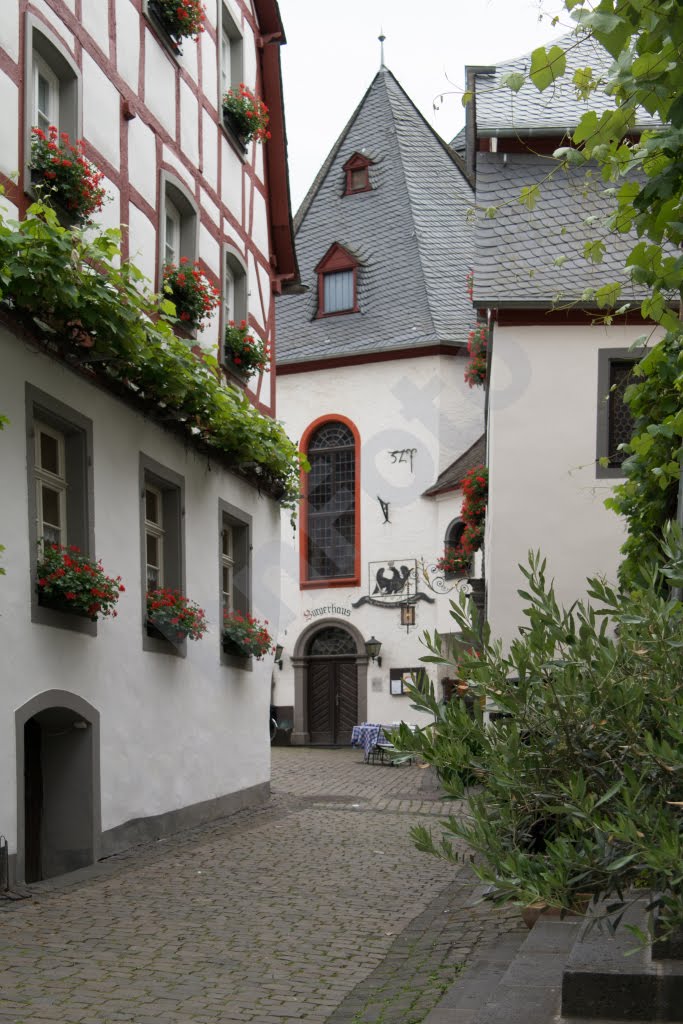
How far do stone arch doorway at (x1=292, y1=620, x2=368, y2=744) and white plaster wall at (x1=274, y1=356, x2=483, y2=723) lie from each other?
220mm

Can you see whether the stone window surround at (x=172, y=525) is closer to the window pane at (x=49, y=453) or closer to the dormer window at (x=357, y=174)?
the window pane at (x=49, y=453)

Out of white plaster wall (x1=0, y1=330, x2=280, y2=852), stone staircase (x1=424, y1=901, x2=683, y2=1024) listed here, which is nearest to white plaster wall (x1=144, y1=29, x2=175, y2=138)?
white plaster wall (x1=0, y1=330, x2=280, y2=852)

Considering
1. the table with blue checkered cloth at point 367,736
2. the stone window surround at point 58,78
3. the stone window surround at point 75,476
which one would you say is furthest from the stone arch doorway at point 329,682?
the stone window surround at point 58,78

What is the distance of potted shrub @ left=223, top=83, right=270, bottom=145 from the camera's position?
14375 millimetres

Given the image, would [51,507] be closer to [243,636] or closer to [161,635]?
[161,635]

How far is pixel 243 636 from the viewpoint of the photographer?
14.0 metres

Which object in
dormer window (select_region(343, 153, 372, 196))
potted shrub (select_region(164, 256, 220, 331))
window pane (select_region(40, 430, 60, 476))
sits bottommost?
window pane (select_region(40, 430, 60, 476))

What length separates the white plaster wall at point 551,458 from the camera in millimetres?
14969

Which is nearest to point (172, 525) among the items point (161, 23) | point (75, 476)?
point (75, 476)

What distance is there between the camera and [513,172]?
15906mm

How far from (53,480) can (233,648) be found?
170 inches

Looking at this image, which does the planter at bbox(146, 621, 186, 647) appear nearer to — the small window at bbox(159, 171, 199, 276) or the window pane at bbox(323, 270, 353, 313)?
the small window at bbox(159, 171, 199, 276)

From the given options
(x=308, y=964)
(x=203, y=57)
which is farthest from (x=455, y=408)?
(x=308, y=964)

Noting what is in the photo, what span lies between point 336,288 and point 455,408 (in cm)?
516
